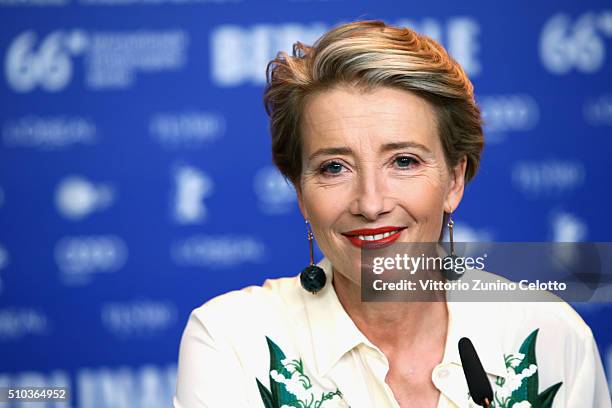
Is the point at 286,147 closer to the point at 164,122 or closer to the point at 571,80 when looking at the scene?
the point at 164,122

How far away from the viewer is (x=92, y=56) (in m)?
3.40

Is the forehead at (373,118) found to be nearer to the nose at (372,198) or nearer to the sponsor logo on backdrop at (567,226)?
the nose at (372,198)

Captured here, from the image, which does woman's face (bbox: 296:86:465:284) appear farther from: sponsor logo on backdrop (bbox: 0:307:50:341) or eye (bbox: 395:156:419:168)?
sponsor logo on backdrop (bbox: 0:307:50:341)

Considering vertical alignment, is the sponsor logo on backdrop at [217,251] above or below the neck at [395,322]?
above

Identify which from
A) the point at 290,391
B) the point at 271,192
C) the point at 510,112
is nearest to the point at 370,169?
the point at 290,391

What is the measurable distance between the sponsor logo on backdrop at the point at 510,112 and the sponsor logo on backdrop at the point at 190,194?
112 cm

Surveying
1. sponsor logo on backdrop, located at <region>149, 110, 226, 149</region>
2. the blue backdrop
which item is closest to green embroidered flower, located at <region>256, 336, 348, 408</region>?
the blue backdrop

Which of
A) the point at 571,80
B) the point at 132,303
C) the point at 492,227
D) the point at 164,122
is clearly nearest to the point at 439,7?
the point at 571,80

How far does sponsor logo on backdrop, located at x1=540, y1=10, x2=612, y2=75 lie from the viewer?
343 cm

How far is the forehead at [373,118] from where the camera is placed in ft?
5.89

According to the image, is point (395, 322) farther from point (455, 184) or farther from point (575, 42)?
point (575, 42)

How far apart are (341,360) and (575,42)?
206 cm

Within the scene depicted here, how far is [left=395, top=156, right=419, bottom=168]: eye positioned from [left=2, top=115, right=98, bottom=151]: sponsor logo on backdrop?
191 cm

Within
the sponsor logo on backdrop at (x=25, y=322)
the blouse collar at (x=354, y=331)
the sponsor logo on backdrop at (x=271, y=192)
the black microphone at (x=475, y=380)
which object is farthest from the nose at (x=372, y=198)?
the sponsor logo on backdrop at (x=25, y=322)
